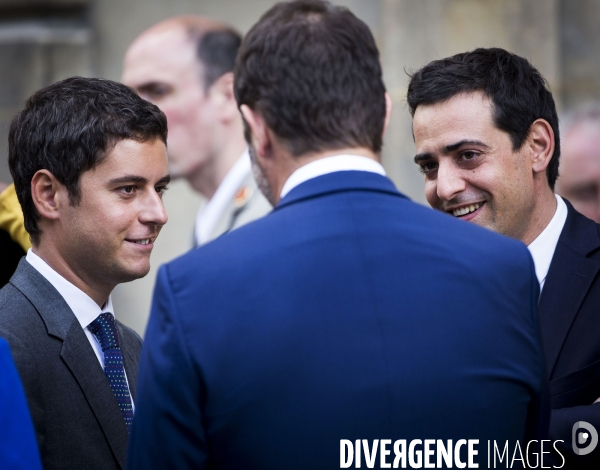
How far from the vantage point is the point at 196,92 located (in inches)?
209

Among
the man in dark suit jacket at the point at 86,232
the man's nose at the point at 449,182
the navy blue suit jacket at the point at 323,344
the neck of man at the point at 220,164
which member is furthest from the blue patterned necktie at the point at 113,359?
the neck of man at the point at 220,164

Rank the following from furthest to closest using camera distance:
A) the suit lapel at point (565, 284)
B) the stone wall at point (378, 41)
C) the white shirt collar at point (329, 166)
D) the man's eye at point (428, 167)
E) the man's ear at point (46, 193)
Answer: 1. the stone wall at point (378, 41)
2. the man's eye at point (428, 167)
3. the suit lapel at point (565, 284)
4. the man's ear at point (46, 193)
5. the white shirt collar at point (329, 166)

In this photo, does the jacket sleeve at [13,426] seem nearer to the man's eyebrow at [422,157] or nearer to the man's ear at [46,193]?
the man's ear at [46,193]

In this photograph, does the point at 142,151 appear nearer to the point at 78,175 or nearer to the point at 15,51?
the point at 78,175

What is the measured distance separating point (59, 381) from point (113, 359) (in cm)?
24

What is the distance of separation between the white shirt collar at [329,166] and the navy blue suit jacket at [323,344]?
2.4 inches

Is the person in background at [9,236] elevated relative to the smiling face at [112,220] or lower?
elevated

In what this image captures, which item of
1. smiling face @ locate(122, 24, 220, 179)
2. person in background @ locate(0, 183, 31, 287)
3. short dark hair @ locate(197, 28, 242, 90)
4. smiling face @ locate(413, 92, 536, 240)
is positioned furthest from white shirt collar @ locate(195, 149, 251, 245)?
smiling face @ locate(413, 92, 536, 240)

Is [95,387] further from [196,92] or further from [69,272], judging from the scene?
[196,92]

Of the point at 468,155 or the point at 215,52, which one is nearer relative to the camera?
the point at 468,155

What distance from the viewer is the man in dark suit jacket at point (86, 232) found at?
234 centimetres

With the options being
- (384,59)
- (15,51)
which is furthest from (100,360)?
(15,51)

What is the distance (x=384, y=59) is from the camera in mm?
6434

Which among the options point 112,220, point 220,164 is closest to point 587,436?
point 112,220
